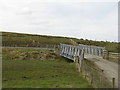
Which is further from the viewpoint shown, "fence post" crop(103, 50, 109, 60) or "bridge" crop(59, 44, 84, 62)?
"bridge" crop(59, 44, 84, 62)

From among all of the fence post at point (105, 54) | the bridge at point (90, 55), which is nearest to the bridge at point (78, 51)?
the bridge at point (90, 55)

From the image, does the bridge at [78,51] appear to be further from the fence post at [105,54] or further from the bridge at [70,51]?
the fence post at [105,54]

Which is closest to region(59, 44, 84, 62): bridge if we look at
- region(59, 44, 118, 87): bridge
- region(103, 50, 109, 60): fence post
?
region(59, 44, 118, 87): bridge

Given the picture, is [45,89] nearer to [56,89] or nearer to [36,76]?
[56,89]

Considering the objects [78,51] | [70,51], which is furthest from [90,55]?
[70,51]

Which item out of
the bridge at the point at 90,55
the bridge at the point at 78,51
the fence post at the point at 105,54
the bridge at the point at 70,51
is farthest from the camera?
the bridge at the point at 70,51

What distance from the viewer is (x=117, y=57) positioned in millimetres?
28891

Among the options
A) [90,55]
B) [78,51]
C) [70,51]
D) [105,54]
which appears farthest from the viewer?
[70,51]

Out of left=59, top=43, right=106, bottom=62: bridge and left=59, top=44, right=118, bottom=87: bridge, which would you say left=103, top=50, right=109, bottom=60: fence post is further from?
left=59, top=43, right=106, bottom=62: bridge

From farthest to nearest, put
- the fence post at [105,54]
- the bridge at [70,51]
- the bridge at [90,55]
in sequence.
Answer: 1. the bridge at [70,51]
2. the fence post at [105,54]
3. the bridge at [90,55]

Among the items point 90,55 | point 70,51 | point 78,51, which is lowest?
point 90,55

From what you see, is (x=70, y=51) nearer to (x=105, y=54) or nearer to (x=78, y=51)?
(x=78, y=51)

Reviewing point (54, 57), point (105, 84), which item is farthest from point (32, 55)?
point (105, 84)

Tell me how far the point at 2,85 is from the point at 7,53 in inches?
973
